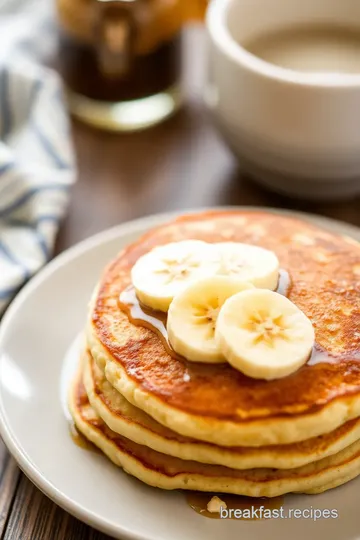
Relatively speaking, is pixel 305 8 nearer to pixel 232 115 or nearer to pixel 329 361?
pixel 232 115

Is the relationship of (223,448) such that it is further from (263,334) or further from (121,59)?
(121,59)

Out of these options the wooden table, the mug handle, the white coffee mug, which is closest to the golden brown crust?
the white coffee mug

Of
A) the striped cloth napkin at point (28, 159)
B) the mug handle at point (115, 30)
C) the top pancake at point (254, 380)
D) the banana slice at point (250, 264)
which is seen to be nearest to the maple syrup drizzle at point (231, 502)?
the top pancake at point (254, 380)

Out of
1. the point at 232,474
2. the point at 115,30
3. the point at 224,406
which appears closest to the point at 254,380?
the point at 224,406

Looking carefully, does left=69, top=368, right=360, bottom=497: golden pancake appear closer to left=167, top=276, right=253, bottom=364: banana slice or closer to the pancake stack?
the pancake stack

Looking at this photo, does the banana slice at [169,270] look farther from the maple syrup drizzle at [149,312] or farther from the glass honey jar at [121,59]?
the glass honey jar at [121,59]

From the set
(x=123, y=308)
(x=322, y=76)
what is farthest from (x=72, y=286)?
(x=322, y=76)
